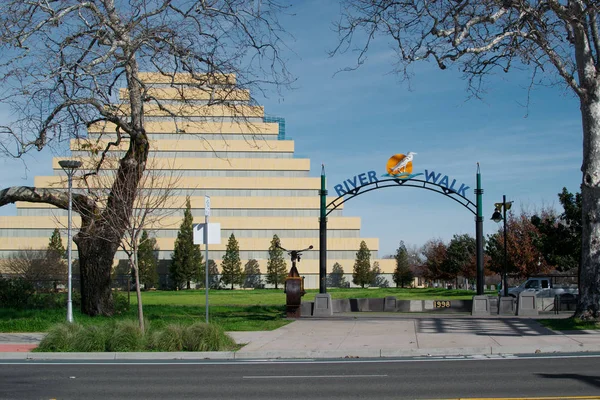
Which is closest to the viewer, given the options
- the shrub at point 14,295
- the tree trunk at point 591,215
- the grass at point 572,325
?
the grass at point 572,325

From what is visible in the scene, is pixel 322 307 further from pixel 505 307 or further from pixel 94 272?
pixel 94 272

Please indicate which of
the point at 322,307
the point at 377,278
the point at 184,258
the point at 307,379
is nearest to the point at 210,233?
the point at 307,379

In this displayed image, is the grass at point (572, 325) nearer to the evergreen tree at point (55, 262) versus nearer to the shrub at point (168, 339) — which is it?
the shrub at point (168, 339)

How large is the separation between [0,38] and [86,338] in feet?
25.4

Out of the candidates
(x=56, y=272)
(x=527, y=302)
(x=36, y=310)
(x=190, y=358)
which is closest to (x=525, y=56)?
(x=527, y=302)

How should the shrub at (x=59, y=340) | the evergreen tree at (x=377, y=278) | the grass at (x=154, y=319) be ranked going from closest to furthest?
1. the shrub at (x=59, y=340)
2. the grass at (x=154, y=319)
3. the evergreen tree at (x=377, y=278)

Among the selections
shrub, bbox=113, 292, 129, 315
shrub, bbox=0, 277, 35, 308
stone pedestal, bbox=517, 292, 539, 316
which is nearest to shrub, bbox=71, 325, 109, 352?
shrub, bbox=113, 292, 129, 315

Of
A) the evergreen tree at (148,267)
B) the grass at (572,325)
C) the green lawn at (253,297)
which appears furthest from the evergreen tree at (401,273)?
the grass at (572,325)

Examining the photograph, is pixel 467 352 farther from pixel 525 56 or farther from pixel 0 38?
pixel 0 38

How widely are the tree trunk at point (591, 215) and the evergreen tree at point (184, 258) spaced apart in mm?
55821

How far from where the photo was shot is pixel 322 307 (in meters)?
26.5

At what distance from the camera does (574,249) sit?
39312mm

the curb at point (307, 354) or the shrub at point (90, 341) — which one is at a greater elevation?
the shrub at point (90, 341)

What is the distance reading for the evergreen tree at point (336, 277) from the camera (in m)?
78.5
